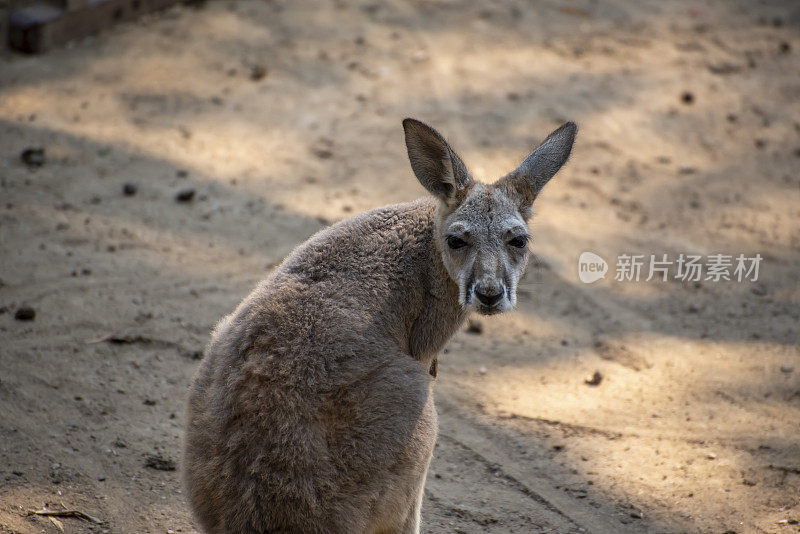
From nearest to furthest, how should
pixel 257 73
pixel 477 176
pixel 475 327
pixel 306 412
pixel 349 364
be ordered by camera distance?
pixel 306 412
pixel 349 364
pixel 475 327
pixel 477 176
pixel 257 73

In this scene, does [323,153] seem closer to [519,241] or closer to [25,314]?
[25,314]

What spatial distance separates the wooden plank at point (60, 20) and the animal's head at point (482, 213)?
531cm

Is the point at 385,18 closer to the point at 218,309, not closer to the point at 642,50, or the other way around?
the point at 642,50

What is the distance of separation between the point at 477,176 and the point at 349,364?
389cm

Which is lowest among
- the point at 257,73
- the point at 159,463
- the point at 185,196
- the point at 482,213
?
the point at 159,463

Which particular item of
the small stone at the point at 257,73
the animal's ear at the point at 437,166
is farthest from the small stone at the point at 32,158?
the animal's ear at the point at 437,166

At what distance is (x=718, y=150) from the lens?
7613 millimetres

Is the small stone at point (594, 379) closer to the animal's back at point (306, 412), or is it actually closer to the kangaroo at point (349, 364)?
the kangaroo at point (349, 364)

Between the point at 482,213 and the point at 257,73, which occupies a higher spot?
the point at 482,213

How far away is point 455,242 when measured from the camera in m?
3.85

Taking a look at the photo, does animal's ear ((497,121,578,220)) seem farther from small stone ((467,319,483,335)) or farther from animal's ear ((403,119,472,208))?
small stone ((467,319,483,335))

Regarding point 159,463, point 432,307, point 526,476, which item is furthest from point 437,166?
point 159,463

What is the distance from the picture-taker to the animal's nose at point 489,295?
3.63 metres

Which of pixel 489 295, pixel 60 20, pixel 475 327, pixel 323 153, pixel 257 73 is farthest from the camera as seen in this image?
pixel 257 73
